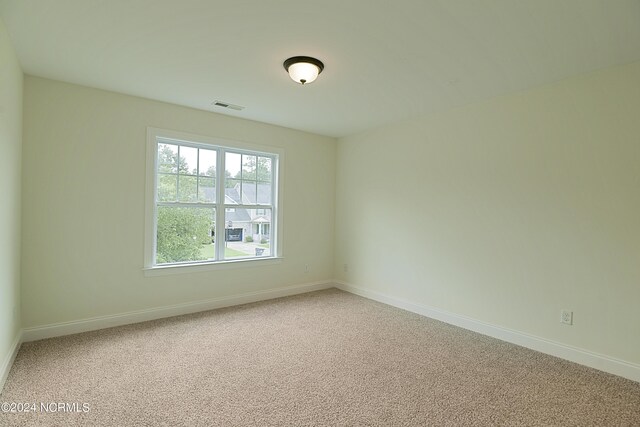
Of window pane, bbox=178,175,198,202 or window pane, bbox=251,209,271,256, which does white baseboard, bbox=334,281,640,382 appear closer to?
window pane, bbox=251,209,271,256

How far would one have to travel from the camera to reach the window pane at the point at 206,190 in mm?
4172

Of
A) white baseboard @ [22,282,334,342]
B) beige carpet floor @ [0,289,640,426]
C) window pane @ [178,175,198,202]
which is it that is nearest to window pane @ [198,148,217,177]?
window pane @ [178,175,198,202]

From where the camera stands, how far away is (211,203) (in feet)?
13.9

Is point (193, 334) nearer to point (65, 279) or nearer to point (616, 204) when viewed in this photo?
point (65, 279)

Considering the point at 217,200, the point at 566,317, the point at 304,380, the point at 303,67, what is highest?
the point at 303,67

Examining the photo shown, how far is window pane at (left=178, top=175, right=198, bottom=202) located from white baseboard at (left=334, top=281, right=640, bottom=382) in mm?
2898

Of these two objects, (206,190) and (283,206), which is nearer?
(206,190)

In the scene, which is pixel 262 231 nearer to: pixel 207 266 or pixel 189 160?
pixel 207 266

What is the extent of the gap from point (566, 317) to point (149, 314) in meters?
4.22

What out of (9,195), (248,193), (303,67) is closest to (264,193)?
(248,193)

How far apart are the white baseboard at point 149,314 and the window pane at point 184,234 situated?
0.57m

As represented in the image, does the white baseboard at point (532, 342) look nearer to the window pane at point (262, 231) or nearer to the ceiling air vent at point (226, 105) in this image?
the window pane at point (262, 231)

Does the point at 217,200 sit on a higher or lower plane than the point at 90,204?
higher

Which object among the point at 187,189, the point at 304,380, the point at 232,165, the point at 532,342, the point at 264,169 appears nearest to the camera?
the point at 304,380
